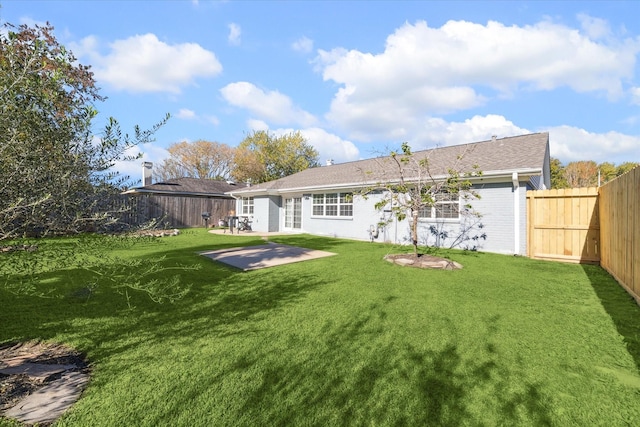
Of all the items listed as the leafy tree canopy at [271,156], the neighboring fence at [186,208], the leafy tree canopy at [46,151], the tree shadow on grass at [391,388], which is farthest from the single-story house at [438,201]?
the leafy tree canopy at [271,156]

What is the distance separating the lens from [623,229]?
5594 millimetres

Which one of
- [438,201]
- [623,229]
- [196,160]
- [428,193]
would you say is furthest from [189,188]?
[623,229]

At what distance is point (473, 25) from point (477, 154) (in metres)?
5.94

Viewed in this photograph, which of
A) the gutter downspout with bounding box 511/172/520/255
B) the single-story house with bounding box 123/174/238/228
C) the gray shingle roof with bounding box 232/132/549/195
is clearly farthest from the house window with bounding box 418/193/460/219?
the single-story house with bounding box 123/174/238/228

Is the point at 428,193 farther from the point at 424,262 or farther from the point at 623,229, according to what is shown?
the point at 623,229

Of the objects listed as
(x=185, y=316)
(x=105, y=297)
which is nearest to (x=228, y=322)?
(x=185, y=316)

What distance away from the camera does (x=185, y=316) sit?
4.30m

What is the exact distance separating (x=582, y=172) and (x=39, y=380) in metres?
46.8

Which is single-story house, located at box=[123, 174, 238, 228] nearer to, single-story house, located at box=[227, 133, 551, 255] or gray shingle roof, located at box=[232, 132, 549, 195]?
single-story house, located at box=[227, 133, 551, 255]

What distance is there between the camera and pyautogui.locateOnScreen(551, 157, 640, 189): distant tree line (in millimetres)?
32656

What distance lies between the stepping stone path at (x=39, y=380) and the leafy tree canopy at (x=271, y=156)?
1461 inches

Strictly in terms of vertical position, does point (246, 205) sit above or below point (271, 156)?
below

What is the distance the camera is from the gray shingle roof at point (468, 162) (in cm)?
1012

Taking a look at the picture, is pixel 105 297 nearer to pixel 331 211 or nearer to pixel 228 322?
pixel 228 322
